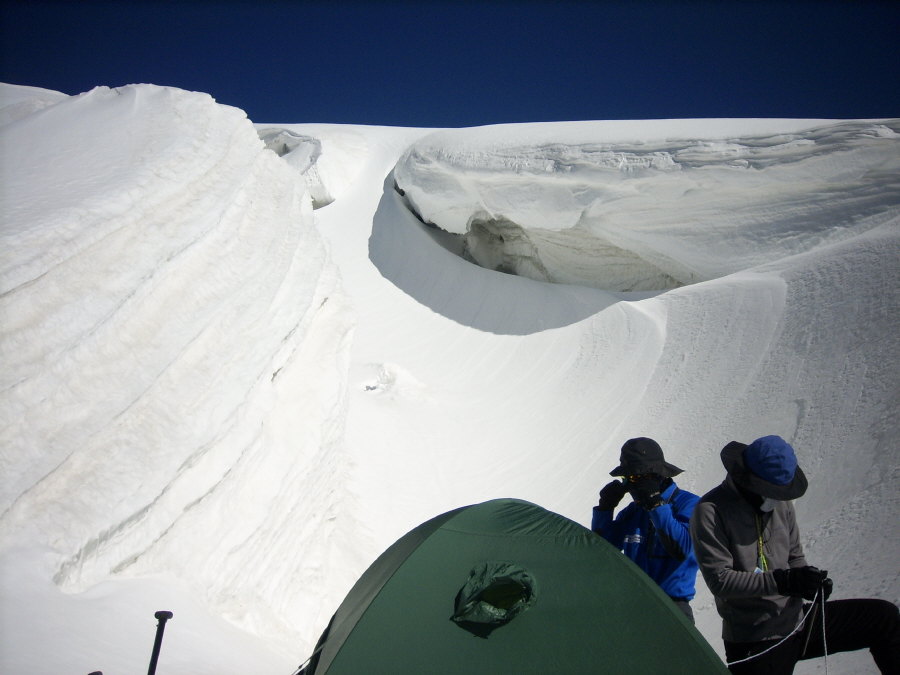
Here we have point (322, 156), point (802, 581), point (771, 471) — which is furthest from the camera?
point (322, 156)

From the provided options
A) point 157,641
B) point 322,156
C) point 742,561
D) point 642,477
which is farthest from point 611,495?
point 322,156

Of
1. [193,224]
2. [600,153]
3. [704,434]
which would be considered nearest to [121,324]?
[193,224]

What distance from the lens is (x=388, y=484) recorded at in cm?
602

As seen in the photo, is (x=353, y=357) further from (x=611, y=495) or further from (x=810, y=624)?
A: (x=810, y=624)

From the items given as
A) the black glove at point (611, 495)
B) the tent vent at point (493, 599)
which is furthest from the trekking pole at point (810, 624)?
the tent vent at point (493, 599)

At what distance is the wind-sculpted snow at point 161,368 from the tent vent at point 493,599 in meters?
1.74

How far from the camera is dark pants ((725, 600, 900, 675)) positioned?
189cm

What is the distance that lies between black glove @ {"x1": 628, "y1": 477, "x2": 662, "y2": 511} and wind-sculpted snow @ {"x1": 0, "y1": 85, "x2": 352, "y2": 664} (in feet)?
7.33

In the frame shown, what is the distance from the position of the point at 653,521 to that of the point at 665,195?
6.56 m

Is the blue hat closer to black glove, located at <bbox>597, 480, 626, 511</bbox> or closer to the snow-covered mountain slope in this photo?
black glove, located at <bbox>597, 480, 626, 511</bbox>

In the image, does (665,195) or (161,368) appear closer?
(161,368)

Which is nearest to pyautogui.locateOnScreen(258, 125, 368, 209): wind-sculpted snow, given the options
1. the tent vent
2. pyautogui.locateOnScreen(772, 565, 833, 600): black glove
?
the tent vent

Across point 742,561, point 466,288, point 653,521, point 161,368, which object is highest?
point 466,288

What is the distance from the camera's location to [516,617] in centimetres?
212
